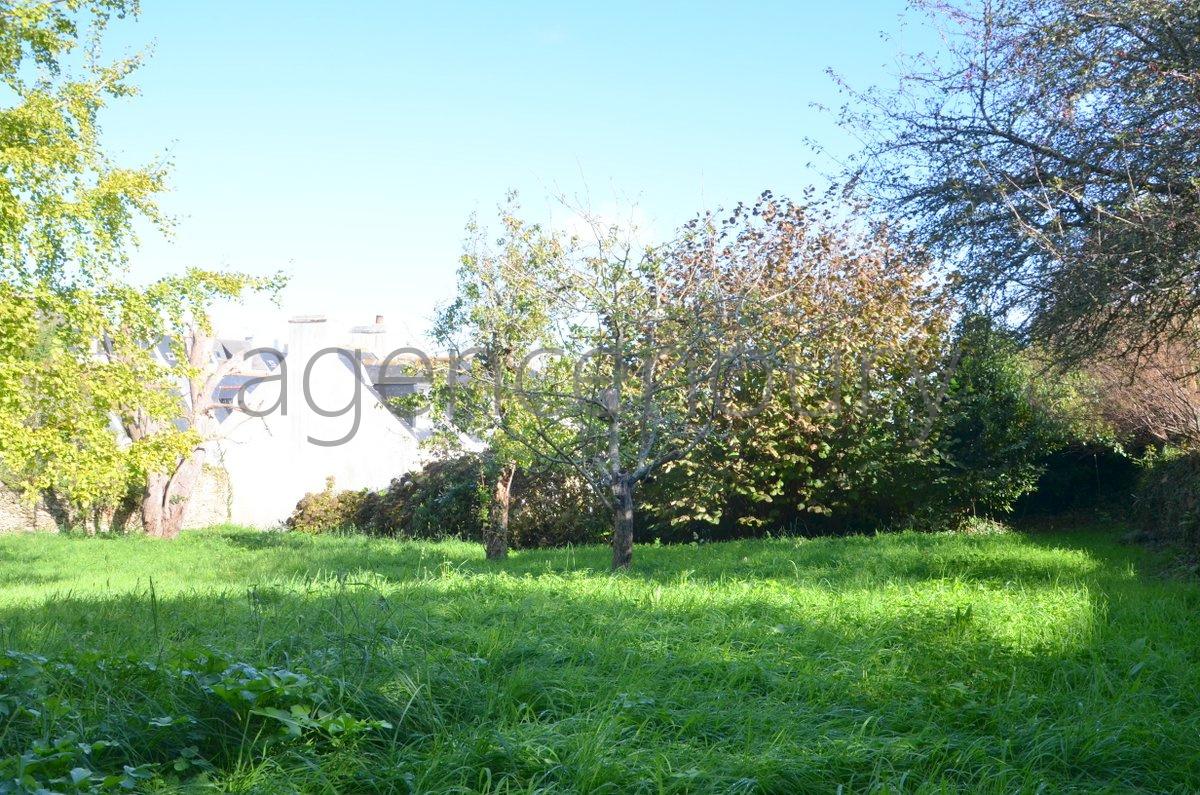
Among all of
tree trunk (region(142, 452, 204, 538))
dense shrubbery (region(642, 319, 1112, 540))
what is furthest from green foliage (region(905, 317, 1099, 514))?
tree trunk (region(142, 452, 204, 538))

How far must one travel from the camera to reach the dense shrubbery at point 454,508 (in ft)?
54.5

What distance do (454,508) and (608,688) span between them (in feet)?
46.9

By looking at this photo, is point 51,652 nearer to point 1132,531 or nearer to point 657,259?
point 657,259

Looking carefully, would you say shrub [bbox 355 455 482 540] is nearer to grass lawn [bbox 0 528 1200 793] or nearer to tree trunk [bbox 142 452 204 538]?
tree trunk [bbox 142 452 204 538]

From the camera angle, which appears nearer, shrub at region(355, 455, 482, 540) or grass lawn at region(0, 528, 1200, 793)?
grass lawn at region(0, 528, 1200, 793)

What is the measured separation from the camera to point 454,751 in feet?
11.1

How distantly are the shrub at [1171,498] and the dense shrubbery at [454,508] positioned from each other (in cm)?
807

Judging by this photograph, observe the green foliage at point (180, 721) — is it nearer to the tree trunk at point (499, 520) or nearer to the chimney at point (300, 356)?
the tree trunk at point (499, 520)

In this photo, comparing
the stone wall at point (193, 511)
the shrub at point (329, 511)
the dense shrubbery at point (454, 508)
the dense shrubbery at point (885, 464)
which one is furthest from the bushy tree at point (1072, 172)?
the stone wall at point (193, 511)

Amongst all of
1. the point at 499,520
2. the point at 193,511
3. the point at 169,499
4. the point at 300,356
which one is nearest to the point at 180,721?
the point at 499,520

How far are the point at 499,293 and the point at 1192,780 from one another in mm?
8989

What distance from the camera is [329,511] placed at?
20.7m

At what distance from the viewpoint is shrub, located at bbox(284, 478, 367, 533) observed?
2047 cm

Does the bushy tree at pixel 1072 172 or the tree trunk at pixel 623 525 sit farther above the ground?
the bushy tree at pixel 1072 172
